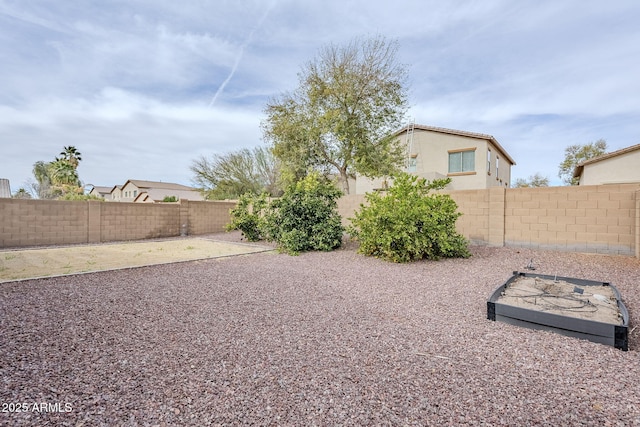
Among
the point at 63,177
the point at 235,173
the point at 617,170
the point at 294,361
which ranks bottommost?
the point at 294,361

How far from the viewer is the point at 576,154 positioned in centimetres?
2491

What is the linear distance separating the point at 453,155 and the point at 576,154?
1528 centimetres

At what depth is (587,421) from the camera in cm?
182

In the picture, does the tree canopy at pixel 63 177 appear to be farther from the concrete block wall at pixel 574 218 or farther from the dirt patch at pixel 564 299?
the dirt patch at pixel 564 299

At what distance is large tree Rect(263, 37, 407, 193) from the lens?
563 inches

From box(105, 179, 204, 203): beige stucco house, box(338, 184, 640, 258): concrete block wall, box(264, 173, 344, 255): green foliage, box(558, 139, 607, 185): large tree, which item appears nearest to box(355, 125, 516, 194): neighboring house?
box(338, 184, 640, 258): concrete block wall

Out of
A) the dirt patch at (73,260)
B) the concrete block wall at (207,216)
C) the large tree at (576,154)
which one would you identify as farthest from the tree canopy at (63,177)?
the large tree at (576,154)

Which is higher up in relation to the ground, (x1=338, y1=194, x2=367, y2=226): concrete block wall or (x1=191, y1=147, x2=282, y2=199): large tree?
(x1=191, y1=147, x2=282, y2=199): large tree

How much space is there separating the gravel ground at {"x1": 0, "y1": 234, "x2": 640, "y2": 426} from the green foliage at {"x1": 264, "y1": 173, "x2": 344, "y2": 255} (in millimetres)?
4179

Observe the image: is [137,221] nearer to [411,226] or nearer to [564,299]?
[411,226]

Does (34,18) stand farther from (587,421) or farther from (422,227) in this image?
(587,421)

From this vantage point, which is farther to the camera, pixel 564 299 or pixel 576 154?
pixel 576 154

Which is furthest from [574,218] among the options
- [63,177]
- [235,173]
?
[63,177]

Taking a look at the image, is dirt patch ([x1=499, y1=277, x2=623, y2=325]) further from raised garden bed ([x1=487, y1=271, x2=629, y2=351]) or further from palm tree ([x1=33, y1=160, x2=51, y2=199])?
palm tree ([x1=33, y1=160, x2=51, y2=199])
